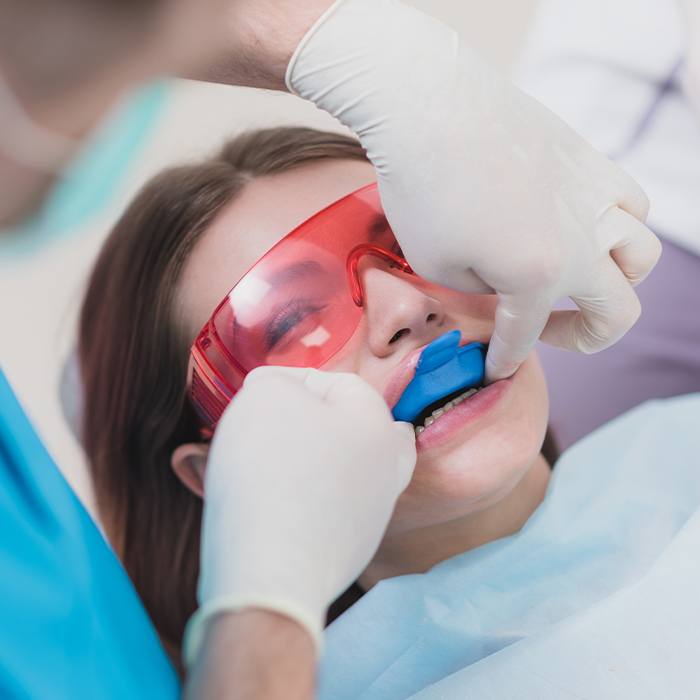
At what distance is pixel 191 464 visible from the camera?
135 centimetres

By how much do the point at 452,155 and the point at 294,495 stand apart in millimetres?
412

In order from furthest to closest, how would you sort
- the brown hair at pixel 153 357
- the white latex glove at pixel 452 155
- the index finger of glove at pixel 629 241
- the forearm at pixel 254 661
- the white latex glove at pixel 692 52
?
the white latex glove at pixel 692 52 → the brown hair at pixel 153 357 → the index finger of glove at pixel 629 241 → the white latex glove at pixel 452 155 → the forearm at pixel 254 661

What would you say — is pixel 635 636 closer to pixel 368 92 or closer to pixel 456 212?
pixel 456 212

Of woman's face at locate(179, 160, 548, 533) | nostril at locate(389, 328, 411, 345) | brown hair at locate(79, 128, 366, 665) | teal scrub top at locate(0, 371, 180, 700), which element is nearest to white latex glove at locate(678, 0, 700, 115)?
brown hair at locate(79, 128, 366, 665)

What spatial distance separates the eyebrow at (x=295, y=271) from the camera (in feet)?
3.64


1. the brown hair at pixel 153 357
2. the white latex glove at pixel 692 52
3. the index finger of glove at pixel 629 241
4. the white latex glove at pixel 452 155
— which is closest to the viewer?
the white latex glove at pixel 452 155

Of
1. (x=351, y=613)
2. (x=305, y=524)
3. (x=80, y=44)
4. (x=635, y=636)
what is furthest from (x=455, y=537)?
(x=80, y=44)

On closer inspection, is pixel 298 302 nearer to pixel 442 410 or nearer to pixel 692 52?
pixel 442 410

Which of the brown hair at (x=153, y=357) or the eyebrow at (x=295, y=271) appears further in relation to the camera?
the brown hair at (x=153, y=357)

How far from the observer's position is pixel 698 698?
3.49ft

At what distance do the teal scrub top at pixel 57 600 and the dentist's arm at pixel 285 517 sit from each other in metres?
0.12

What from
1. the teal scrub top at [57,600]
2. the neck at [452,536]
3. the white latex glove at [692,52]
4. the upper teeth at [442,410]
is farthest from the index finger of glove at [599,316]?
the white latex glove at [692,52]

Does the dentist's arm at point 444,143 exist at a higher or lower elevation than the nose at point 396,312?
higher

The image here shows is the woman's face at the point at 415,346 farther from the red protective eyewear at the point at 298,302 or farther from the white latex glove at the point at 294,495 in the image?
the white latex glove at the point at 294,495
